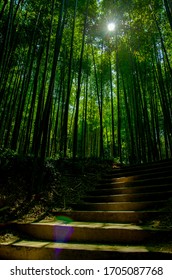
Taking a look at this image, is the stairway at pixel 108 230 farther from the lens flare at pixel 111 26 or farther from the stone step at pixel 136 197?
the lens flare at pixel 111 26

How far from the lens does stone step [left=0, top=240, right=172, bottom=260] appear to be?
6.18 ft

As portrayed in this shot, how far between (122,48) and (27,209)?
678 centimetres

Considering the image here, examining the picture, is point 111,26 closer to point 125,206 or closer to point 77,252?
point 125,206

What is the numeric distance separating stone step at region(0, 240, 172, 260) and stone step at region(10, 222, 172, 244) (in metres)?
0.14

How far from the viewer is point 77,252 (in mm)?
2072

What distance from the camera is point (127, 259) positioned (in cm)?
191

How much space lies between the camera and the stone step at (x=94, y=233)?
2201mm

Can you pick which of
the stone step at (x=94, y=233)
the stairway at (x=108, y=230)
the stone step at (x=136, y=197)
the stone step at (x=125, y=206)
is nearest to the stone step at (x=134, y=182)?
the stairway at (x=108, y=230)

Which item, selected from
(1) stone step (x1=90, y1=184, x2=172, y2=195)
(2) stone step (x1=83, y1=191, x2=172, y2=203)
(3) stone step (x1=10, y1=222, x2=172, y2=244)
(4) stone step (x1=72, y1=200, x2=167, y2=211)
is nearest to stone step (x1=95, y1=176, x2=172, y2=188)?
(1) stone step (x1=90, y1=184, x2=172, y2=195)

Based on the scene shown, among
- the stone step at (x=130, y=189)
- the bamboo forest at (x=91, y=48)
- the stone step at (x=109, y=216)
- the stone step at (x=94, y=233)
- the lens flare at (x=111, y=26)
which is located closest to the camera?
the stone step at (x=94, y=233)

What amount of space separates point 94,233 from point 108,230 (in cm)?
16

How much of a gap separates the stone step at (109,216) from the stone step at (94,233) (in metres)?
0.22

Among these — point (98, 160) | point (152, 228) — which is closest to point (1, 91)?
point (98, 160)

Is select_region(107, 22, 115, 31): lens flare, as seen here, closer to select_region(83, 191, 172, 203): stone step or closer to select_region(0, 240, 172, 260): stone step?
select_region(83, 191, 172, 203): stone step
